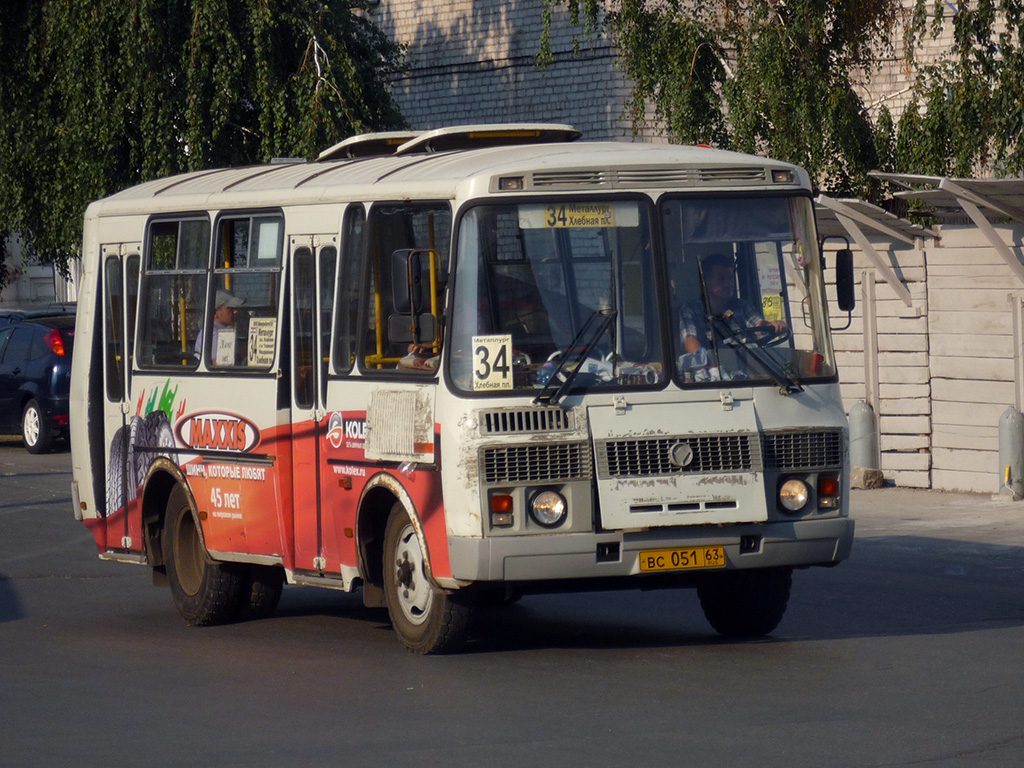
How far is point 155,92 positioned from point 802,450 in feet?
56.4

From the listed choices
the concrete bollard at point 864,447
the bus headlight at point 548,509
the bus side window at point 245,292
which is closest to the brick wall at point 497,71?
the concrete bollard at point 864,447

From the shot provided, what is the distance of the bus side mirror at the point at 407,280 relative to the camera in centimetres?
920

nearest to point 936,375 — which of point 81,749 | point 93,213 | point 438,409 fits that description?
point 93,213

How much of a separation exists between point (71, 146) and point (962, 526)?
586 inches

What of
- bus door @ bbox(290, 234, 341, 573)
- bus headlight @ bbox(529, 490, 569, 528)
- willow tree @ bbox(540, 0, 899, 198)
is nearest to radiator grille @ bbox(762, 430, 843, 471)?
bus headlight @ bbox(529, 490, 569, 528)

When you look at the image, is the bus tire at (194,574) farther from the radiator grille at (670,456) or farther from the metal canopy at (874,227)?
the metal canopy at (874,227)

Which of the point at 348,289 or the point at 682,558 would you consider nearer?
the point at 682,558

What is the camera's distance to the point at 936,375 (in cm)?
1764

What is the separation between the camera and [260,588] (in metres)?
11.7

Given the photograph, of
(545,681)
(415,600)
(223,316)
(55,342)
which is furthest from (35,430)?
(545,681)

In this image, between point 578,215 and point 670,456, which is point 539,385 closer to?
point 670,456

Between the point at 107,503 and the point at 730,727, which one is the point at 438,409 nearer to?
the point at 730,727

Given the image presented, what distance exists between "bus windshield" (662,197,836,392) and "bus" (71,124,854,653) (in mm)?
11

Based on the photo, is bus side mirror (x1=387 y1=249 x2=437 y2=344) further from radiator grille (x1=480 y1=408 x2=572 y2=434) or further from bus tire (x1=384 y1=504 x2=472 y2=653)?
bus tire (x1=384 y1=504 x2=472 y2=653)
